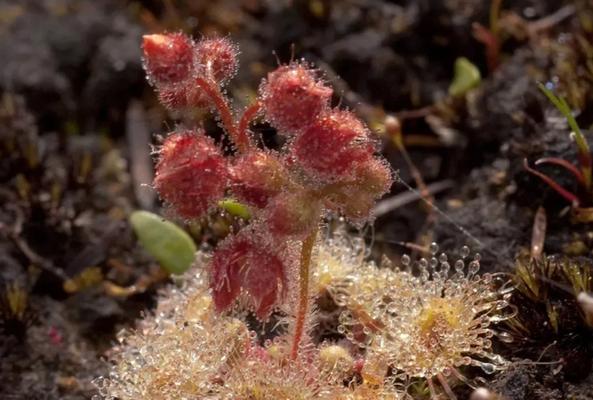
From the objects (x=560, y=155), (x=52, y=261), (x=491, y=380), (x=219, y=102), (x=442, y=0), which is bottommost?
(x=491, y=380)

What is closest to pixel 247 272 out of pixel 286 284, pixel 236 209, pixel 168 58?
pixel 286 284

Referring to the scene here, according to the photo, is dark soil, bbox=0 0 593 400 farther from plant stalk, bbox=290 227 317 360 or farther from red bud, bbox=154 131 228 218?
red bud, bbox=154 131 228 218

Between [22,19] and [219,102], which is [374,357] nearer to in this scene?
[219,102]

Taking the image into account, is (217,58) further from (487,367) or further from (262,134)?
(487,367)

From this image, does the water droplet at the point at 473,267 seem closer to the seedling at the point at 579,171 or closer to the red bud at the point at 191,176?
the seedling at the point at 579,171

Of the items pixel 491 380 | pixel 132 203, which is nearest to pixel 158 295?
pixel 132 203

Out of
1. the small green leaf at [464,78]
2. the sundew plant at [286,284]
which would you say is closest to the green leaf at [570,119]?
the sundew plant at [286,284]
